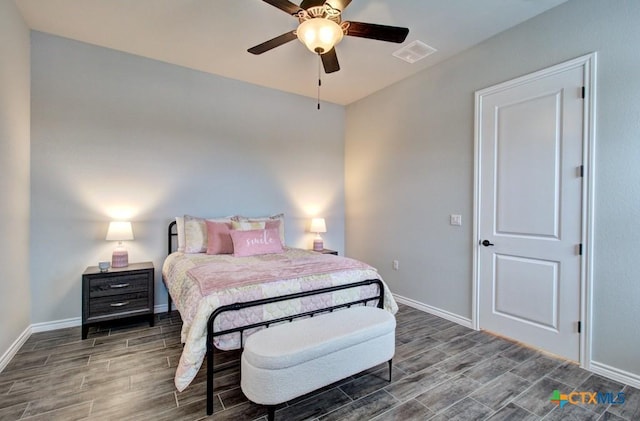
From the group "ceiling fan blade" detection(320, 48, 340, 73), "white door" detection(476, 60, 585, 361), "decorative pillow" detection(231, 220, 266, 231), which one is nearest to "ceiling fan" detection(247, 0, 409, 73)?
"ceiling fan blade" detection(320, 48, 340, 73)

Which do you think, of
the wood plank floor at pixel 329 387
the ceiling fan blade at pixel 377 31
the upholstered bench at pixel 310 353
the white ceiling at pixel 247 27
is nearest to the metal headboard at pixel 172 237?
the wood plank floor at pixel 329 387

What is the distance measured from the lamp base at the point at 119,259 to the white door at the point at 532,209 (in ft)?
12.3

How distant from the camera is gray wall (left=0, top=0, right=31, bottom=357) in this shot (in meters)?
2.40

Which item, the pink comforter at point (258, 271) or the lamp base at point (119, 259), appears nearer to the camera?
the pink comforter at point (258, 271)

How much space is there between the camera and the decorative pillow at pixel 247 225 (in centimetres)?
359

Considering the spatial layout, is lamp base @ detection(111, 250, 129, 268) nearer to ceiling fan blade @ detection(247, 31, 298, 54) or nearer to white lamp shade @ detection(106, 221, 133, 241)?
white lamp shade @ detection(106, 221, 133, 241)

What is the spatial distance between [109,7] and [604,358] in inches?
196

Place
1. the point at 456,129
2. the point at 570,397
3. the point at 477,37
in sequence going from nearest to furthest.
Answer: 1. the point at 570,397
2. the point at 477,37
3. the point at 456,129

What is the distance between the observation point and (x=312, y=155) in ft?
15.8

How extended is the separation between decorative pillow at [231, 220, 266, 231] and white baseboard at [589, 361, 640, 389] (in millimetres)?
3350

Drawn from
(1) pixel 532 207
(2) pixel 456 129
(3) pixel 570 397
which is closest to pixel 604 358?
(3) pixel 570 397

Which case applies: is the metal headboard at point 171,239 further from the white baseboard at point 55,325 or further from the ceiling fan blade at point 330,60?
the ceiling fan blade at point 330,60

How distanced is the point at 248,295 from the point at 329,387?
2.92ft

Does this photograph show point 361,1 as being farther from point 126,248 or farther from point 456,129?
point 126,248
